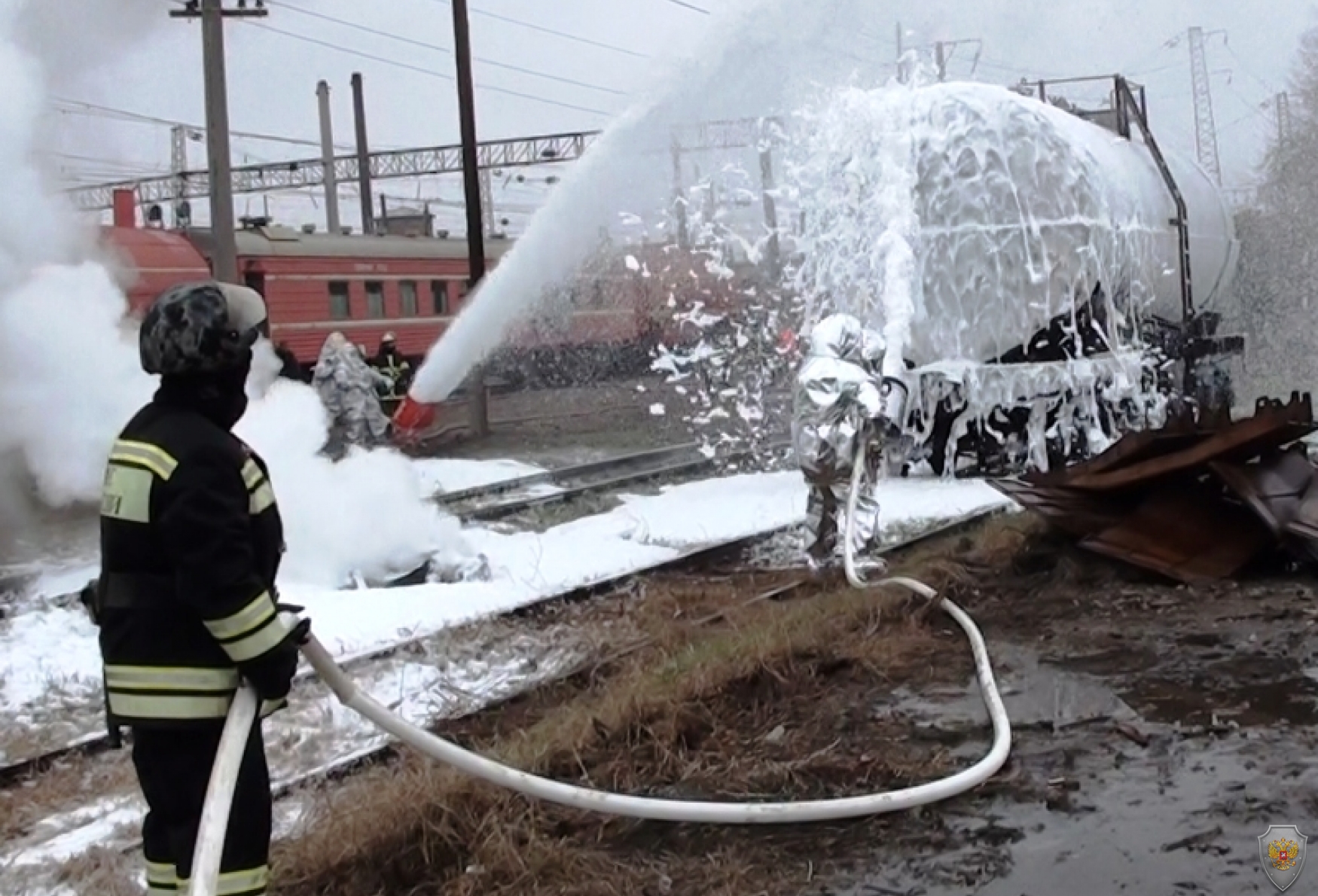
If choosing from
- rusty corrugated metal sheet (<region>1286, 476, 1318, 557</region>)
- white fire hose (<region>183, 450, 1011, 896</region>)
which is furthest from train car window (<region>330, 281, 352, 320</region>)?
white fire hose (<region>183, 450, 1011, 896</region>)

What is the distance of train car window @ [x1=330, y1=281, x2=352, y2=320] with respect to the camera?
76.1 ft

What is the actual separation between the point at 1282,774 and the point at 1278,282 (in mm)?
20357

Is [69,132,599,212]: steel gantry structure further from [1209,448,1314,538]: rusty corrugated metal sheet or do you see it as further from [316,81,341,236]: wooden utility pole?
[1209,448,1314,538]: rusty corrugated metal sheet

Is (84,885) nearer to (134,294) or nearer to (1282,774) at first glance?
(1282,774)

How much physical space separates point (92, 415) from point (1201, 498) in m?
7.81

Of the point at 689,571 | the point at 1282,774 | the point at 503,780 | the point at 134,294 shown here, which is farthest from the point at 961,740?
→ the point at 134,294

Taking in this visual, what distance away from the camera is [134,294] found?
16938 mm

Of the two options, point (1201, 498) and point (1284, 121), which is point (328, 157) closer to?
point (1284, 121)

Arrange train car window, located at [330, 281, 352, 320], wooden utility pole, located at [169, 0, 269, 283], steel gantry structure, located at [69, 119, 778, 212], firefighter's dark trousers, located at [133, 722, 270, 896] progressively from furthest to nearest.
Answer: steel gantry structure, located at [69, 119, 778, 212], train car window, located at [330, 281, 352, 320], wooden utility pole, located at [169, 0, 269, 283], firefighter's dark trousers, located at [133, 722, 270, 896]

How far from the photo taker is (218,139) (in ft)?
58.4

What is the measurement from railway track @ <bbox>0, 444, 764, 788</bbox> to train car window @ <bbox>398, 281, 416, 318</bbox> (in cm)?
859

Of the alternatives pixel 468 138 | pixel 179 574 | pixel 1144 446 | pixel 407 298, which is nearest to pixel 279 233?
pixel 407 298

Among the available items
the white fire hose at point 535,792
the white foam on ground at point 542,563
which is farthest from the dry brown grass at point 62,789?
the white fire hose at point 535,792

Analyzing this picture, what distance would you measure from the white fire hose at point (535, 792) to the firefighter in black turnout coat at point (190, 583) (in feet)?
0.47
